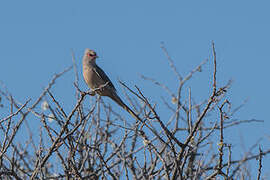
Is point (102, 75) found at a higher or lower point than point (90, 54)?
lower

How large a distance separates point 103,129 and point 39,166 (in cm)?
266

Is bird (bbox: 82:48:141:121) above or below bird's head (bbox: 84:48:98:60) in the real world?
below

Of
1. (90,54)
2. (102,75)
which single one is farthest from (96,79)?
(90,54)

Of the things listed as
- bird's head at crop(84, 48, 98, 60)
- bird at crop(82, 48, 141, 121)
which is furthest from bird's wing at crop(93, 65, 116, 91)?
bird's head at crop(84, 48, 98, 60)

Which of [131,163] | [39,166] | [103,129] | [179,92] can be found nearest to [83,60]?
[103,129]

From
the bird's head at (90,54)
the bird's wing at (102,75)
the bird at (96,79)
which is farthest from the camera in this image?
the bird's head at (90,54)

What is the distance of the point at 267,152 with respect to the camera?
4.48 metres

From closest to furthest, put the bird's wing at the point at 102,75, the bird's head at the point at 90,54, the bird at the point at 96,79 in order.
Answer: the bird at the point at 96,79
the bird's wing at the point at 102,75
the bird's head at the point at 90,54

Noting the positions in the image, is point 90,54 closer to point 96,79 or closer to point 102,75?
point 102,75

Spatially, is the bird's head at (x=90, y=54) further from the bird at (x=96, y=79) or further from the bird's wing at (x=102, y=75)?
the bird's wing at (x=102, y=75)

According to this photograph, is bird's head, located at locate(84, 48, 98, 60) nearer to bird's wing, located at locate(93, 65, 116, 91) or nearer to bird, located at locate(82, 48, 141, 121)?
bird, located at locate(82, 48, 141, 121)

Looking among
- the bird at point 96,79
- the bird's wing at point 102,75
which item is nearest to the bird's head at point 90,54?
the bird at point 96,79

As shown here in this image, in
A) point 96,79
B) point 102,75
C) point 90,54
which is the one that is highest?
point 90,54

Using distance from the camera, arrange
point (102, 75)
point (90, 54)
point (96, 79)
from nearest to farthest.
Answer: point (96, 79)
point (102, 75)
point (90, 54)
